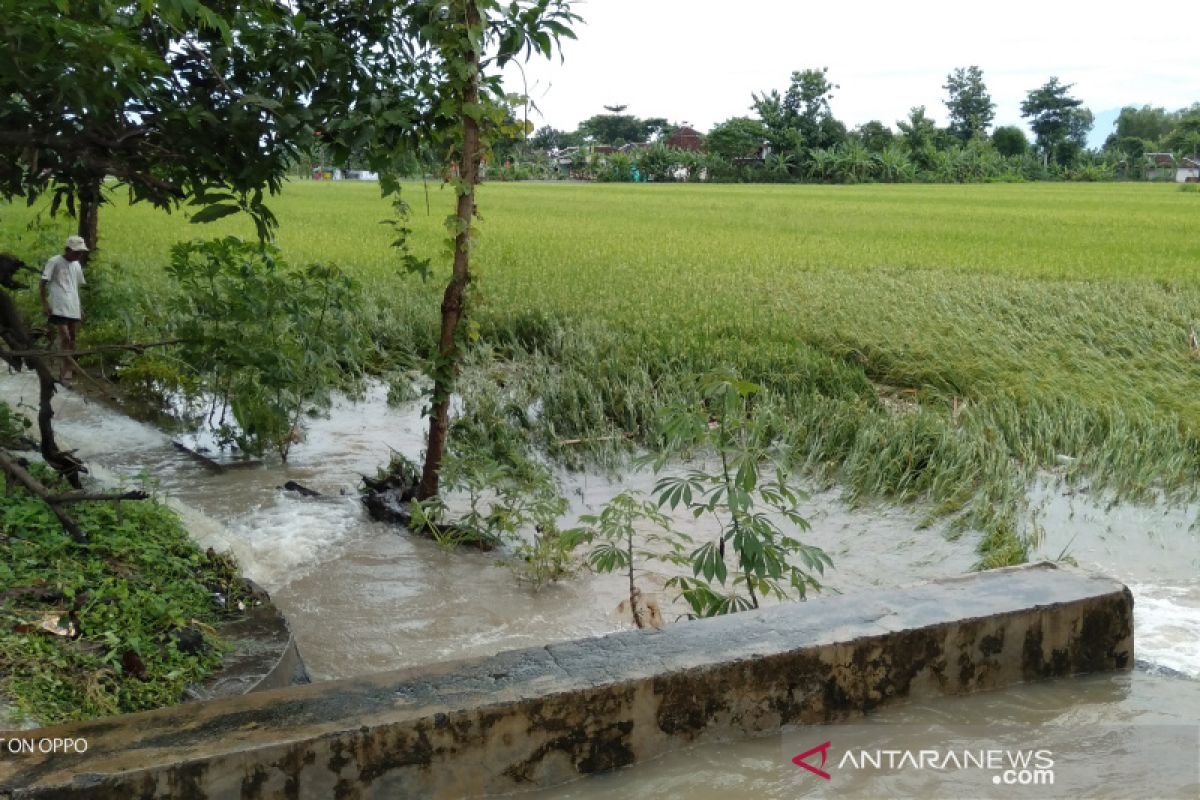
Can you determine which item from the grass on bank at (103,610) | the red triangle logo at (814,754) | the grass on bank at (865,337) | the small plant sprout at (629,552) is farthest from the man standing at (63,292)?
the red triangle logo at (814,754)

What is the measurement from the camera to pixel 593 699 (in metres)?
2.67

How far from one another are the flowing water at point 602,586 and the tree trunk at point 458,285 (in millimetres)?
453

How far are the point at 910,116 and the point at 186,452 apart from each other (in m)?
51.6

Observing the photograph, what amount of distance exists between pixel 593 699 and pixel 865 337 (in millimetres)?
6316

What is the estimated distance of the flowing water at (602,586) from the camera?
2.81 metres

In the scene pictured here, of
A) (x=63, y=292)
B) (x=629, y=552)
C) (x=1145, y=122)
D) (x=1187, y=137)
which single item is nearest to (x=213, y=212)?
(x=629, y=552)

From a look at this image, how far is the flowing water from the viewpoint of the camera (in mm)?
2811

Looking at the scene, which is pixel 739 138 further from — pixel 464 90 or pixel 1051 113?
pixel 464 90

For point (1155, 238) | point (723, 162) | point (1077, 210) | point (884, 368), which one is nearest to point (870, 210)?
point (1077, 210)

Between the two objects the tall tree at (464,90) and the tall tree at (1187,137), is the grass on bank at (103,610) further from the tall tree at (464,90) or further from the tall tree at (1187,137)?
the tall tree at (1187,137)

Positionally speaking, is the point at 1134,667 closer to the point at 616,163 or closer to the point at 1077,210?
the point at 1077,210

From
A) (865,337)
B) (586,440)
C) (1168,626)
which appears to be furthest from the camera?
(865,337)

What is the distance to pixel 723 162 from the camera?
171 feet

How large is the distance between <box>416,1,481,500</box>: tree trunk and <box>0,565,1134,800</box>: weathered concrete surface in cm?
288
